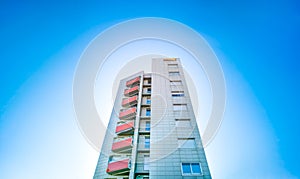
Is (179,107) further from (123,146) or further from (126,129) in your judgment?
(123,146)

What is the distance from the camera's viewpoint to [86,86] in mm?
10477

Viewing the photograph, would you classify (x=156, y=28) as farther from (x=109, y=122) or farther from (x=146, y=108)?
(x=109, y=122)

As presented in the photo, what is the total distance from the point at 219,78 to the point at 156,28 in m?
6.16

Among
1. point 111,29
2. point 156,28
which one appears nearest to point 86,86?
point 111,29

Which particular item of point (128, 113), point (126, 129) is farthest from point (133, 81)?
point (126, 129)

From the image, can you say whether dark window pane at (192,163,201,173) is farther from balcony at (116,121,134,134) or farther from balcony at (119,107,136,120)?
balcony at (119,107,136,120)

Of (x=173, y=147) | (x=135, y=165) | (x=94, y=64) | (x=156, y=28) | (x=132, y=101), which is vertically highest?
(x=156, y=28)

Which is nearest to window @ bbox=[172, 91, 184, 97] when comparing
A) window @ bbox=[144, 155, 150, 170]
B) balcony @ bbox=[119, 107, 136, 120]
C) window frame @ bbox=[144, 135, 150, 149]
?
balcony @ bbox=[119, 107, 136, 120]

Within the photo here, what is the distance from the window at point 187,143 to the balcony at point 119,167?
4063 millimetres

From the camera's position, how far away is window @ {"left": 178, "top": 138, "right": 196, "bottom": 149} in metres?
11.4

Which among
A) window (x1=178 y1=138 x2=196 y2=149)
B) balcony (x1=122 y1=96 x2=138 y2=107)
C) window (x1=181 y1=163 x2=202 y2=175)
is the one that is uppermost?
balcony (x1=122 y1=96 x2=138 y2=107)

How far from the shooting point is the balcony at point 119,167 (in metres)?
10.8

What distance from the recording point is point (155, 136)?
11977mm

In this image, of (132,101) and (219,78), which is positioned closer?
(219,78)
